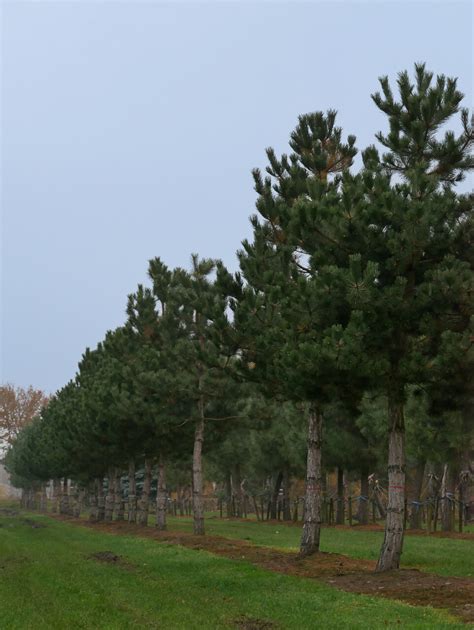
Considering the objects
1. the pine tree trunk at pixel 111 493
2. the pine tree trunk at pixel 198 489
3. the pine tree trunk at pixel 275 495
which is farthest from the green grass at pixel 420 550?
the pine tree trunk at pixel 111 493

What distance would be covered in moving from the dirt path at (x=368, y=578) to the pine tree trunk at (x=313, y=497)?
488mm

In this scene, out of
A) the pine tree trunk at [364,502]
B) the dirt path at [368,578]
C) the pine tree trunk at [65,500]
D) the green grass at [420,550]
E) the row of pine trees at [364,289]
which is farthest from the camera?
the pine tree trunk at [65,500]

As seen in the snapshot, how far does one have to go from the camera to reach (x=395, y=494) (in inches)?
712

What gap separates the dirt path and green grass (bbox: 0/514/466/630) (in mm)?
682

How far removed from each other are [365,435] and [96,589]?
26.8m

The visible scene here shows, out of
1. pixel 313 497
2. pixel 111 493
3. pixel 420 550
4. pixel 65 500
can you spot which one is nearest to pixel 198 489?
pixel 420 550

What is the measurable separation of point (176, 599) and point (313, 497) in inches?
356

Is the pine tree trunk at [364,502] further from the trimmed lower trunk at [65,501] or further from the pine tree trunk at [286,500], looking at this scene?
the trimmed lower trunk at [65,501]

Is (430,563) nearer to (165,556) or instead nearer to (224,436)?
(165,556)

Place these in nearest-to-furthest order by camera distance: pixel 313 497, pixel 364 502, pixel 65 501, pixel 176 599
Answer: pixel 176 599 < pixel 313 497 < pixel 364 502 < pixel 65 501

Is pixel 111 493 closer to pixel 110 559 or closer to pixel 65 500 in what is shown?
pixel 65 500

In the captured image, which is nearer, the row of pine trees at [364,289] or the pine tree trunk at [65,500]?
the row of pine trees at [364,289]

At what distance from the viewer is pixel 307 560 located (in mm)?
21547

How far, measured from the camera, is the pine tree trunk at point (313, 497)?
22672 millimetres
